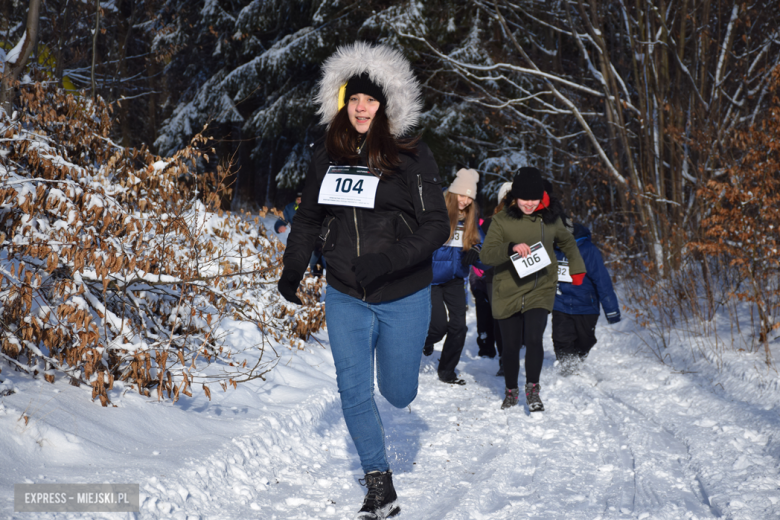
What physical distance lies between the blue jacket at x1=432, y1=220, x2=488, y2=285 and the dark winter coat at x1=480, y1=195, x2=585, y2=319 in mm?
998

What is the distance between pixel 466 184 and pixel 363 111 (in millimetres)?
3403

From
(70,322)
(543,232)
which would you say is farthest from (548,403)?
(70,322)

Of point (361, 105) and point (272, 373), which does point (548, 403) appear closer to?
point (272, 373)

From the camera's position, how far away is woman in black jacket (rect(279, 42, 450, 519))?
3.01 m

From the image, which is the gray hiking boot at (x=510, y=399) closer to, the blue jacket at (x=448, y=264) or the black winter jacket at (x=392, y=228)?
the blue jacket at (x=448, y=264)

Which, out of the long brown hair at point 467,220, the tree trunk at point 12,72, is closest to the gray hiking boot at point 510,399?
the long brown hair at point 467,220

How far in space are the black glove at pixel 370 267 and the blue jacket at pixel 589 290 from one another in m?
3.93

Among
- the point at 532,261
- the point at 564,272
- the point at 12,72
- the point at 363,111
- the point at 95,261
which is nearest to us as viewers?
the point at 363,111

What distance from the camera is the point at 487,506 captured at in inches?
127

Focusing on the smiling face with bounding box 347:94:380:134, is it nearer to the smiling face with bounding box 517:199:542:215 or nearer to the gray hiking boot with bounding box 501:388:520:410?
the smiling face with bounding box 517:199:542:215

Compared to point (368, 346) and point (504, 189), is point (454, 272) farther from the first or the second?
point (368, 346)

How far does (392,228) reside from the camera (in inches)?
120

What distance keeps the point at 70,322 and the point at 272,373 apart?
1.90 m

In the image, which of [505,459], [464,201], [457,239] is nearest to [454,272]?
[457,239]
